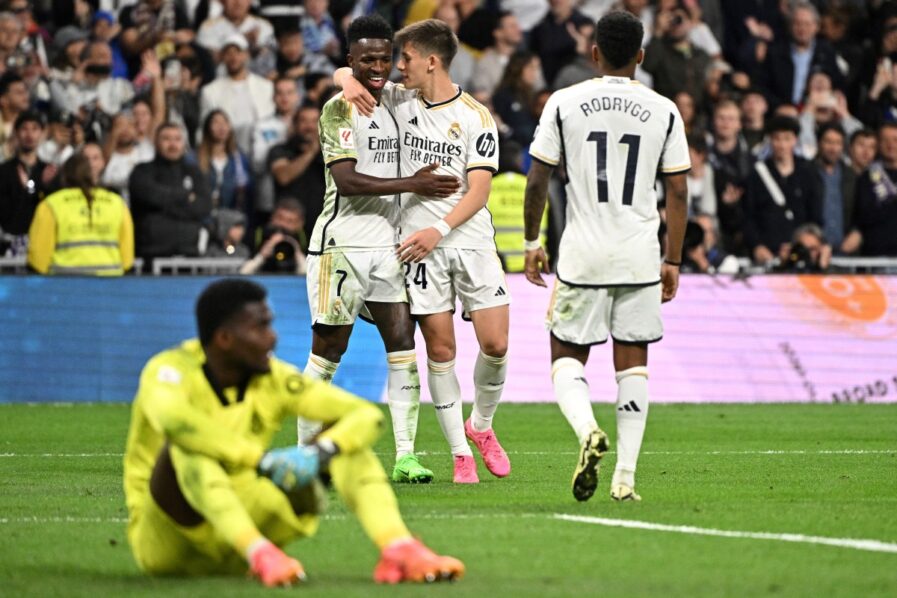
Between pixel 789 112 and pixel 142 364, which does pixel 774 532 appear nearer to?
pixel 142 364

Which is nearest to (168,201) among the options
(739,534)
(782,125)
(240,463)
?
(782,125)

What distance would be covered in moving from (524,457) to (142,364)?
19.8ft

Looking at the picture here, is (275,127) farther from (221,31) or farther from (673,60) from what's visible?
(673,60)

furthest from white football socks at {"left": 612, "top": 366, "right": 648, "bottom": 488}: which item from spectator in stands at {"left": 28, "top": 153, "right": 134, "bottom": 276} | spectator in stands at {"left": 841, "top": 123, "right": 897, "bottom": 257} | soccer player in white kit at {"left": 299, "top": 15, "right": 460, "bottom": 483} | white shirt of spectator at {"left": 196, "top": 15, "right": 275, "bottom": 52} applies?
white shirt of spectator at {"left": 196, "top": 15, "right": 275, "bottom": 52}

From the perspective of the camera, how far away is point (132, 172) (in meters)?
17.9

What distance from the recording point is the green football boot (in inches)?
395

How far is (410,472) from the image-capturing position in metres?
10.0

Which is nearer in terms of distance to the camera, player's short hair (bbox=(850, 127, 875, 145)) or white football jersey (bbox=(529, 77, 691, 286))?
white football jersey (bbox=(529, 77, 691, 286))

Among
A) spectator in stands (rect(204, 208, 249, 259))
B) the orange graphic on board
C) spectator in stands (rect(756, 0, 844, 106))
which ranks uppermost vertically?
spectator in stands (rect(756, 0, 844, 106))

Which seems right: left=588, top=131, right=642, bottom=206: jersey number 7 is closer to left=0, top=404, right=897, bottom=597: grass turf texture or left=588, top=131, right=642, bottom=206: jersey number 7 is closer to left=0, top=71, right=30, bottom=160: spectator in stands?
left=0, top=404, right=897, bottom=597: grass turf texture

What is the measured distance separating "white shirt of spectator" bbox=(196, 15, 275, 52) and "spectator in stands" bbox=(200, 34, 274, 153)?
0.55m

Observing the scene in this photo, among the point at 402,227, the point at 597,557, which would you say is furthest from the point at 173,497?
the point at 402,227

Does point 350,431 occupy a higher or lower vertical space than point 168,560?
higher

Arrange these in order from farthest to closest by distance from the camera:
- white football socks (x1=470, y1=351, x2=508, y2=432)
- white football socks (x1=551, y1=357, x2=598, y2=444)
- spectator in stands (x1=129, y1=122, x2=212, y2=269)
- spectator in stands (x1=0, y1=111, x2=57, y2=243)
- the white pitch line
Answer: spectator in stands (x1=0, y1=111, x2=57, y2=243)
spectator in stands (x1=129, y1=122, x2=212, y2=269)
white football socks (x1=470, y1=351, x2=508, y2=432)
white football socks (x1=551, y1=357, x2=598, y2=444)
the white pitch line
